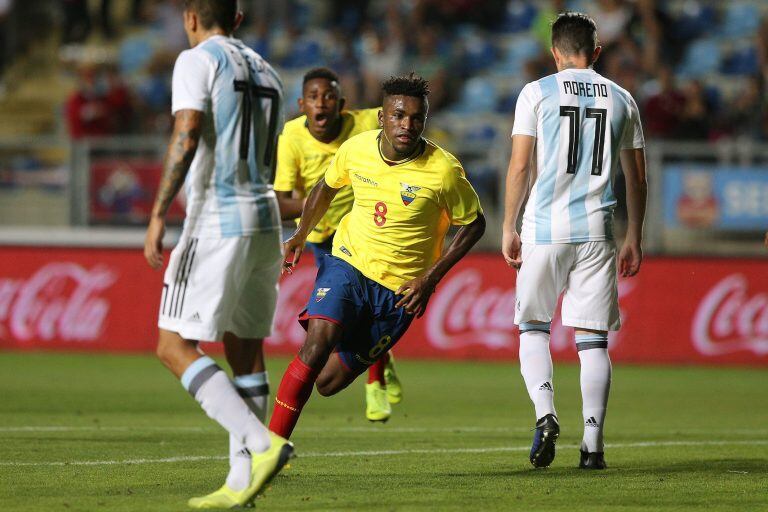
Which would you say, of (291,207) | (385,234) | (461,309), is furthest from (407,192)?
(461,309)

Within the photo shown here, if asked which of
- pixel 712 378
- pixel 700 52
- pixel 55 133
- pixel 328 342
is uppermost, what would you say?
pixel 700 52

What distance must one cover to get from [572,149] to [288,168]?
97.8 inches

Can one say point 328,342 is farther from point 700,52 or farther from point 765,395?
point 700,52

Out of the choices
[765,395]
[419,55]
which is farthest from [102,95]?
[765,395]

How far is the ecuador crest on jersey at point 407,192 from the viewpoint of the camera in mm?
6977

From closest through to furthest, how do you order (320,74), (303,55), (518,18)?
(320,74) < (303,55) < (518,18)

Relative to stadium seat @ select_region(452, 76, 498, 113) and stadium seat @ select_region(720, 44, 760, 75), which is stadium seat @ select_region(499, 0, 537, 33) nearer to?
stadium seat @ select_region(452, 76, 498, 113)

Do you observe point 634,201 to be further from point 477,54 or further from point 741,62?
point 477,54

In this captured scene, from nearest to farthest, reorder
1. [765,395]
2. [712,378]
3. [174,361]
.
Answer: [174,361] < [765,395] < [712,378]

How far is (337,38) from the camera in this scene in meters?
19.4

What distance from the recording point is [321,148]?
8.93 metres

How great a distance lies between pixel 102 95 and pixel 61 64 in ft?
15.3

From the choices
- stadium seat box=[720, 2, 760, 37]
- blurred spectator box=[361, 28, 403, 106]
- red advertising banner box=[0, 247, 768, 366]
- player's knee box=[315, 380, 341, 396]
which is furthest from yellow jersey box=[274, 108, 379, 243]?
stadium seat box=[720, 2, 760, 37]

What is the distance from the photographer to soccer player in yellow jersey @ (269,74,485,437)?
6.78 metres
